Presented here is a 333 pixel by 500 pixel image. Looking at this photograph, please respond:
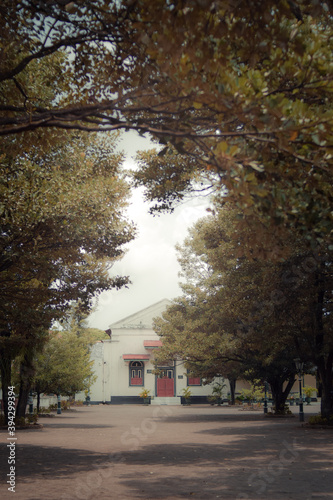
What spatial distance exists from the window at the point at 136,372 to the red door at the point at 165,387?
1.97 meters

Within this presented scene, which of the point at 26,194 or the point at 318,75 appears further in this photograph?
the point at 26,194

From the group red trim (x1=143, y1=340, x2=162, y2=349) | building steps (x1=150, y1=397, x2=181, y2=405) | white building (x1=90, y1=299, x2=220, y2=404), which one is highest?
red trim (x1=143, y1=340, x2=162, y2=349)

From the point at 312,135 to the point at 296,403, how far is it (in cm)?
5047

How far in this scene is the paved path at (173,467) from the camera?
8312mm

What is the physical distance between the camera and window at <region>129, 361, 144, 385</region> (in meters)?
57.2

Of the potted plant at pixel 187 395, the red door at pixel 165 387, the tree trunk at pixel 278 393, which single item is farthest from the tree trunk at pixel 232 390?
the tree trunk at pixel 278 393

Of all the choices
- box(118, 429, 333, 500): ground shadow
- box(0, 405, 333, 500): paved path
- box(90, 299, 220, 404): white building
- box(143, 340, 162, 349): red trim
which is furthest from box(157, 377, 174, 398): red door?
box(118, 429, 333, 500): ground shadow

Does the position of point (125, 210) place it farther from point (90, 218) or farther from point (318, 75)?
point (318, 75)

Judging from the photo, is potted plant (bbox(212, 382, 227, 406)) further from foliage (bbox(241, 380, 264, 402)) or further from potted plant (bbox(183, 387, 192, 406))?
foliage (bbox(241, 380, 264, 402))

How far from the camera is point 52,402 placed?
4700 cm

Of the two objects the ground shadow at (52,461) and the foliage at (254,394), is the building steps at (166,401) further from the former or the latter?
the ground shadow at (52,461)

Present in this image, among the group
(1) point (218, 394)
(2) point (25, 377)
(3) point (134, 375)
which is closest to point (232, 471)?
(2) point (25, 377)

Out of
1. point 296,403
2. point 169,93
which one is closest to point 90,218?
point 169,93

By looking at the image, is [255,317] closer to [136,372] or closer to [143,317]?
[136,372]
